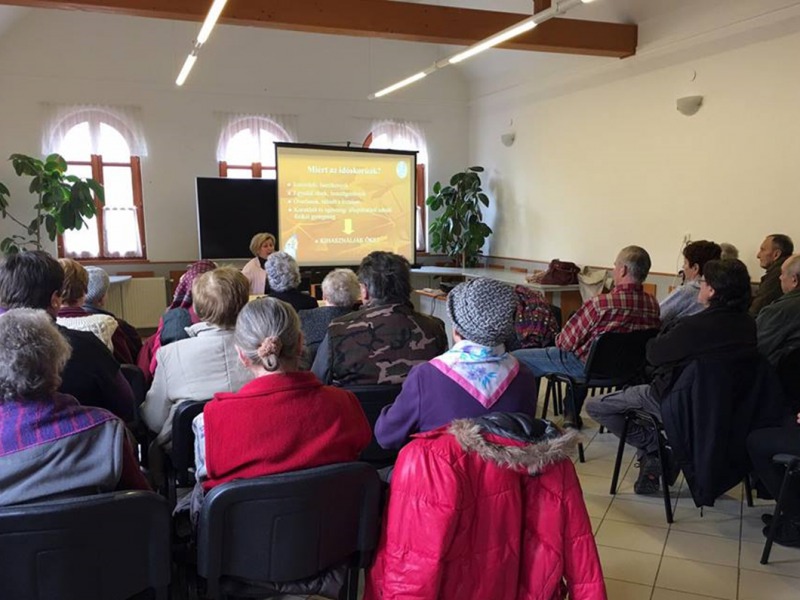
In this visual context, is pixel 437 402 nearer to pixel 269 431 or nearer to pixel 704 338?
pixel 269 431

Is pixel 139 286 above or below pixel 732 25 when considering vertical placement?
below

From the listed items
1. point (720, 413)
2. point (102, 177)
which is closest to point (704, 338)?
point (720, 413)

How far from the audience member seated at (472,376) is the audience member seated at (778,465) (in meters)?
1.30

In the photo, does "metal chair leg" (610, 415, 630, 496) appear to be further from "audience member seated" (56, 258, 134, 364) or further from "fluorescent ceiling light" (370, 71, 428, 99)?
"fluorescent ceiling light" (370, 71, 428, 99)

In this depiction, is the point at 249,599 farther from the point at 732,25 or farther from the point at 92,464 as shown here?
the point at 732,25

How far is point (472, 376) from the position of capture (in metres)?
1.79

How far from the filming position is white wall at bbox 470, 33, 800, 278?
4914 millimetres

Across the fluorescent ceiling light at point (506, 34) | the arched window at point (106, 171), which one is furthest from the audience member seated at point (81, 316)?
the arched window at point (106, 171)

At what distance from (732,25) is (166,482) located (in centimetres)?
543

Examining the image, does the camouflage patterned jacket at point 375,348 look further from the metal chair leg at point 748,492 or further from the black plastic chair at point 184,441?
the metal chair leg at point 748,492

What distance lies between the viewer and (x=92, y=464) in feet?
4.78

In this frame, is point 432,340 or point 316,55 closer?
point 432,340

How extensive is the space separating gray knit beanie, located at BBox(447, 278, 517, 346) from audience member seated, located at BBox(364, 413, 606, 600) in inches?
12.6

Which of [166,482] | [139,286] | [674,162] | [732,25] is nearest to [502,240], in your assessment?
[674,162]
